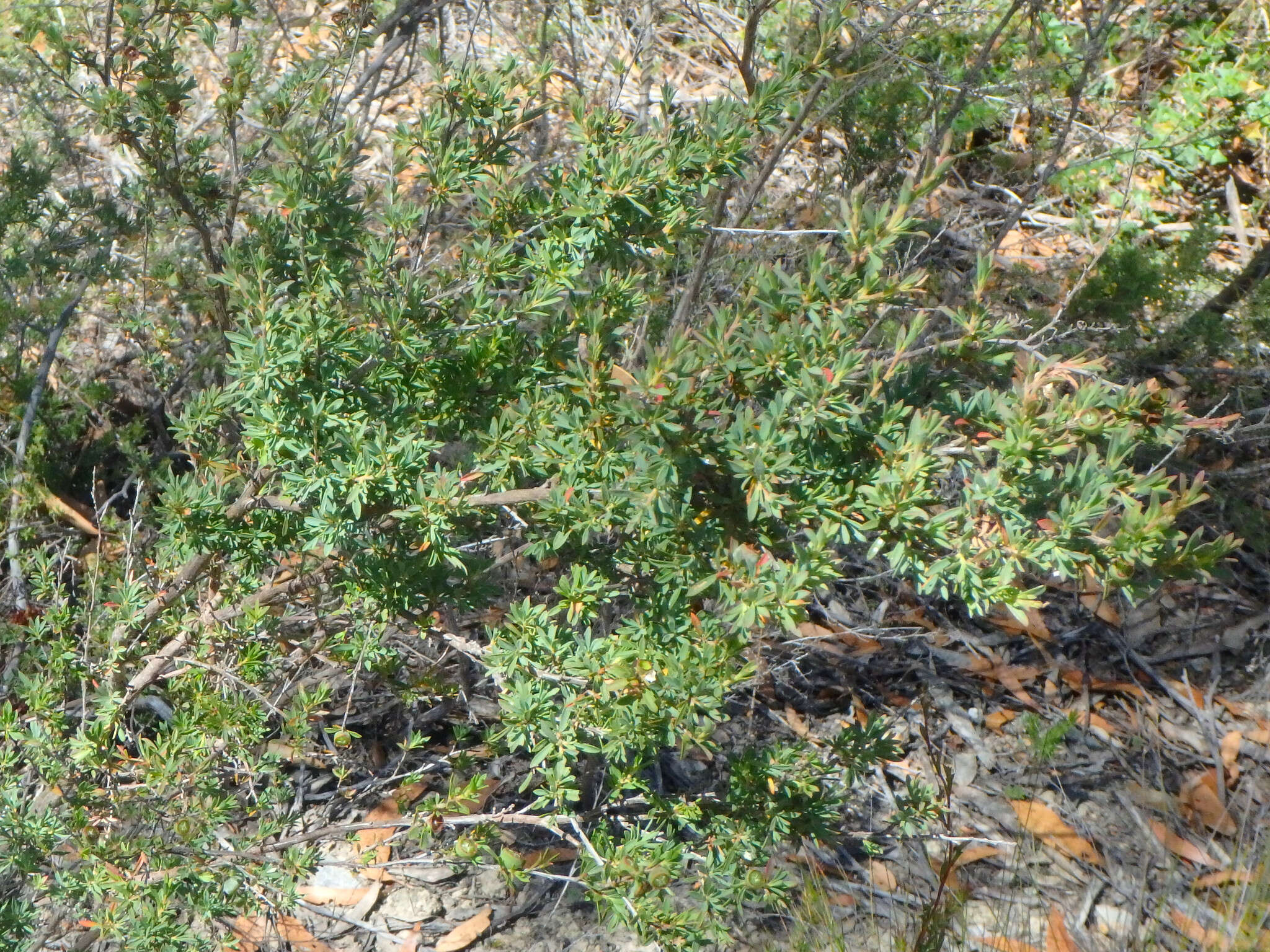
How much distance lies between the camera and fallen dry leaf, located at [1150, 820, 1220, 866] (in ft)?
12.0

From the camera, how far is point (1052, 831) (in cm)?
376

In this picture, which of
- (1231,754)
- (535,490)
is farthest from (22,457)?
(1231,754)

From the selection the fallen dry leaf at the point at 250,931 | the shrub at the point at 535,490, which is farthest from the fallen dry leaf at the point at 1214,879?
the fallen dry leaf at the point at 250,931

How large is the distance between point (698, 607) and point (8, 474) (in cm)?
283

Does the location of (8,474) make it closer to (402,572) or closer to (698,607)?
(402,572)

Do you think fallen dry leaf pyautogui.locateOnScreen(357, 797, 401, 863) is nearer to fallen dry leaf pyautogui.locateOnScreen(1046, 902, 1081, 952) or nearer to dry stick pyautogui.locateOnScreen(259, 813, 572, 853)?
dry stick pyautogui.locateOnScreen(259, 813, 572, 853)

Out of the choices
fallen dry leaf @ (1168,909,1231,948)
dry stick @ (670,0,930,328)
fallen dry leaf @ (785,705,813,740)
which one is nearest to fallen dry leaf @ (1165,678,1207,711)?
fallen dry leaf @ (1168,909,1231,948)

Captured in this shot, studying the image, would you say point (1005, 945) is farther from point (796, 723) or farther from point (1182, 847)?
point (796, 723)

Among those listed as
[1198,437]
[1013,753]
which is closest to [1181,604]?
[1198,437]

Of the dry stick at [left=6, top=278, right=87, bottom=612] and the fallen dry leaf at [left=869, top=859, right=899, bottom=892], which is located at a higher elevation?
the dry stick at [left=6, top=278, right=87, bottom=612]

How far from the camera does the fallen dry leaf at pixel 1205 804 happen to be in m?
3.79

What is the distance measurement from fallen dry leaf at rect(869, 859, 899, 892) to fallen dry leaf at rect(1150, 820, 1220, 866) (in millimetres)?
958

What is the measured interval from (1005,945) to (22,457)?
3568 mm

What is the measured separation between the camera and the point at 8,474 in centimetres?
402
